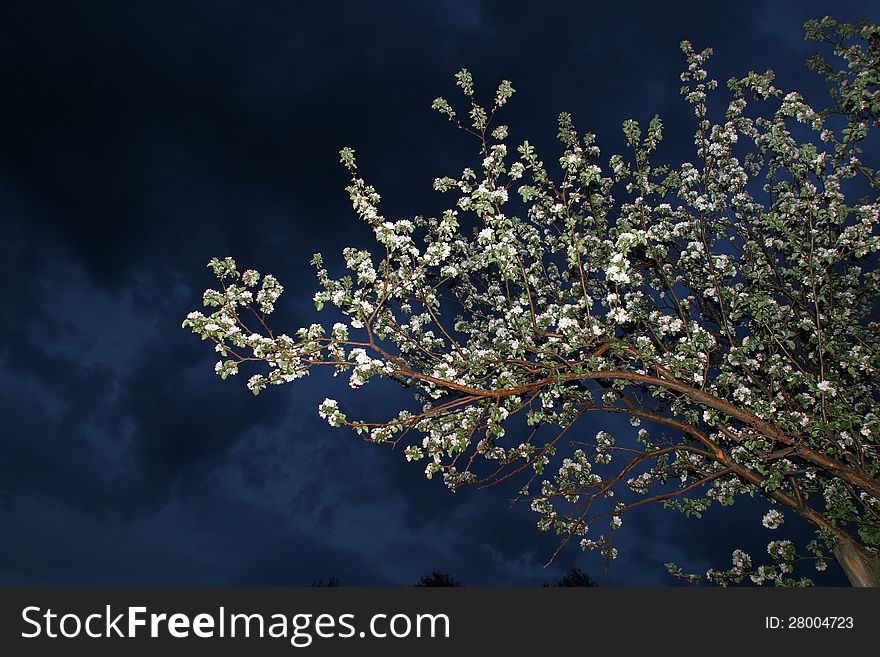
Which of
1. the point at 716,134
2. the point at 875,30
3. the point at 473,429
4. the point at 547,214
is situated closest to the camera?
the point at 875,30

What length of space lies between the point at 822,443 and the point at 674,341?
2.72 m

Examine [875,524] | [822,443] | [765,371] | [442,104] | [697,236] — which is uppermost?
[442,104]

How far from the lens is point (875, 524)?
36.9 feet

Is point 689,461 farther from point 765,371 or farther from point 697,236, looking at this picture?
point 697,236

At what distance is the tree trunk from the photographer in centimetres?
1138

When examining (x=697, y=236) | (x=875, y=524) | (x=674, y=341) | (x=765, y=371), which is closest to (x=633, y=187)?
(x=697, y=236)

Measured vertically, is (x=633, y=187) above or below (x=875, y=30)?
above

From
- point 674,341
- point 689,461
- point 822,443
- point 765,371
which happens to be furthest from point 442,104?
point 689,461

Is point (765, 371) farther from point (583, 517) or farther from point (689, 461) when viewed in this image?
point (583, 517)

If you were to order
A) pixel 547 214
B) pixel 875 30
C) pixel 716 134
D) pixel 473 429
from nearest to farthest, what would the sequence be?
pixel 875 30
pixel 473 429
pixel 716 134
pixel 547 214

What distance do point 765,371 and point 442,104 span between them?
7116 millimetres

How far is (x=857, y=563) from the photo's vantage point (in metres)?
11.5

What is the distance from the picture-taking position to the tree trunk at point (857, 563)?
11383mm

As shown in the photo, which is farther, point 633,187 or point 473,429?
point 633,187
